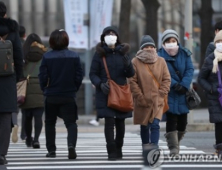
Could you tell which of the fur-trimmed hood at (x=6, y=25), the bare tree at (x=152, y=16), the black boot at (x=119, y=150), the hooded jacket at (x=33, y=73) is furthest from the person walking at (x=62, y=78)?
the bare tree at (x=152, y=16)

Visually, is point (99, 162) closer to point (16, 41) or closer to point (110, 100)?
point (110, 100)

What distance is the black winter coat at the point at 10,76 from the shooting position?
11641mm

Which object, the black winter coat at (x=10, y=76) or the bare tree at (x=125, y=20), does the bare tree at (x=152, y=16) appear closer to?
the bare tree at (x=125, y=20)

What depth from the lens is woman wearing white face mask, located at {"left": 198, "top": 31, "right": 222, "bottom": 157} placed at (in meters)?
12.1

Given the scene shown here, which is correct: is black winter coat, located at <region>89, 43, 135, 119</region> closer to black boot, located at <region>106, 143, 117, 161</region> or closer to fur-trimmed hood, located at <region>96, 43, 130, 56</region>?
fur-trimmed hood, located at <region>96, 43, 130, 56</region>

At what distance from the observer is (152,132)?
39.9ft

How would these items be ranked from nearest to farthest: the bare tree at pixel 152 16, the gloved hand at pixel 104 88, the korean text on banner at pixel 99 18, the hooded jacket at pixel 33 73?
1. the gloved hand at pixel 104 88
2. the hooded jacket at pixel 33 73
3. the korean text on banner at pixel 99 18
4. the bare tree at pixel 152 16

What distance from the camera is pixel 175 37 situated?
12.6 metres

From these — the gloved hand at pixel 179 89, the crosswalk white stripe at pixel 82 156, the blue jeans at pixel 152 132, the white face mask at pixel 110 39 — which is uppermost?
the white face mask at pixel 110 39

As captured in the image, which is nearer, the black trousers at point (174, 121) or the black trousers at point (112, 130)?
the black trousers at point (112, 130)

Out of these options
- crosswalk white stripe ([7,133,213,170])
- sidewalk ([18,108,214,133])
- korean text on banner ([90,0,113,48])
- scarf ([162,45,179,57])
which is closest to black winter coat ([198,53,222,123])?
scarf ([162,45,179,57])

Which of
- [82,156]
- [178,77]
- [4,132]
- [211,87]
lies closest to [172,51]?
[178,77]

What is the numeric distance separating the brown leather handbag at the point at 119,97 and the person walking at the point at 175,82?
0.65 metres

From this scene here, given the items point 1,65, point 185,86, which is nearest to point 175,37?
point 185,86
